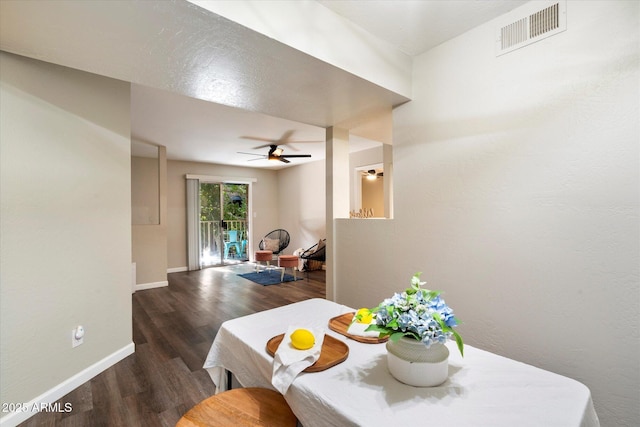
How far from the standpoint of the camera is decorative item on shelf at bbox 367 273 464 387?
0.88m

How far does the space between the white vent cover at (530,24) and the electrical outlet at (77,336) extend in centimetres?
354

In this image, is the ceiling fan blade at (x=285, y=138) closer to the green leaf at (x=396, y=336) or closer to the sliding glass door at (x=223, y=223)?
the sliding glass door at (x=223, y=223)

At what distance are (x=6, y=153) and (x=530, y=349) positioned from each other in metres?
3.37

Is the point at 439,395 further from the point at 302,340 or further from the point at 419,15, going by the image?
the point at 419,15

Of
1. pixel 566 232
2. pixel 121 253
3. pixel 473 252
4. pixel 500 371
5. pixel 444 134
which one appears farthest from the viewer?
pixel 121 253

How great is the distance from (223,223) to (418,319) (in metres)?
6.82

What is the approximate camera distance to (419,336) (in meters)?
0.88

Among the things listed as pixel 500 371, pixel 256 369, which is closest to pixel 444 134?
pixel 500 371

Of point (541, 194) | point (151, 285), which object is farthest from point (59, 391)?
point (541, 194)

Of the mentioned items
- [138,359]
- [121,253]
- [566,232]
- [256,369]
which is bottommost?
[138,359]

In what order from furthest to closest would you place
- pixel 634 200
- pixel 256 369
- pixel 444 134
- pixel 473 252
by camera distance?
1. pixel 444 134
2. pixel 473 252
3. pixel 634 200
4. pixel 256 369

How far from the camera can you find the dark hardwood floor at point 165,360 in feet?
5.74

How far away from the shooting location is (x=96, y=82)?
220 cm

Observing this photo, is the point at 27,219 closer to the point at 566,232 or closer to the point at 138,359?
the point at 138,359
